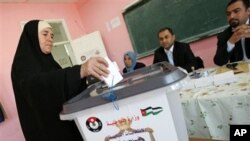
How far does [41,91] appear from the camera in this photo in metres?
0.90

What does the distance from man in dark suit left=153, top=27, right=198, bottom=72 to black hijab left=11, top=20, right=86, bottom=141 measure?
162cm

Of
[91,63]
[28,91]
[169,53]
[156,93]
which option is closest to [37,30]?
[28,91]

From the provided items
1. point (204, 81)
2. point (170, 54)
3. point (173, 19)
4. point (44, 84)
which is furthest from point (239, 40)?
point (44, 84)

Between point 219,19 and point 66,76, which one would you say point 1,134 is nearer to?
point 66,76

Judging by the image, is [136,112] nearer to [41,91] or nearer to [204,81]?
[41,91]

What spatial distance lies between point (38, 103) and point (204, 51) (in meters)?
2.48

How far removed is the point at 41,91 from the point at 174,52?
6.21 feet

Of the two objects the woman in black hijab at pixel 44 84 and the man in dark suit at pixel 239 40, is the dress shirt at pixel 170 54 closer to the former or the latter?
the man in dark suit at pixel 239 40

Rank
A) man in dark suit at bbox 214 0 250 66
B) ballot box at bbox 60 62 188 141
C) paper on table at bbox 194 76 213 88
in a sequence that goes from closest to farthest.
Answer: ballot box at bbox 60 62 188 141
paper on table at bbox 194 76 213 88
man in dark suit at bbox 214 0 250 66

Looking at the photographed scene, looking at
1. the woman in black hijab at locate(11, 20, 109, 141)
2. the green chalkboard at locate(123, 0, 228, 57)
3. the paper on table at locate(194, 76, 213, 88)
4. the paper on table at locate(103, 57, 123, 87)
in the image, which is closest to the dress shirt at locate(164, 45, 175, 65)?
the green chalkboard at locate(123, 0, 228, 57)

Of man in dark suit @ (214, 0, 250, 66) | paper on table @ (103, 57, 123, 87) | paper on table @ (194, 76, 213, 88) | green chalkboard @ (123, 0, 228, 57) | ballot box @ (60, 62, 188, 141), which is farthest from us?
green chalkboard @ (123, 0, 228, 57)

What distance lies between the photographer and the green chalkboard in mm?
2811

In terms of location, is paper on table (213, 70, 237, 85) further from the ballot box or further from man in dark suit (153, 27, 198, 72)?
man in dark suit (153, 27, 198, 72)

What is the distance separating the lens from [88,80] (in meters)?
1.03
